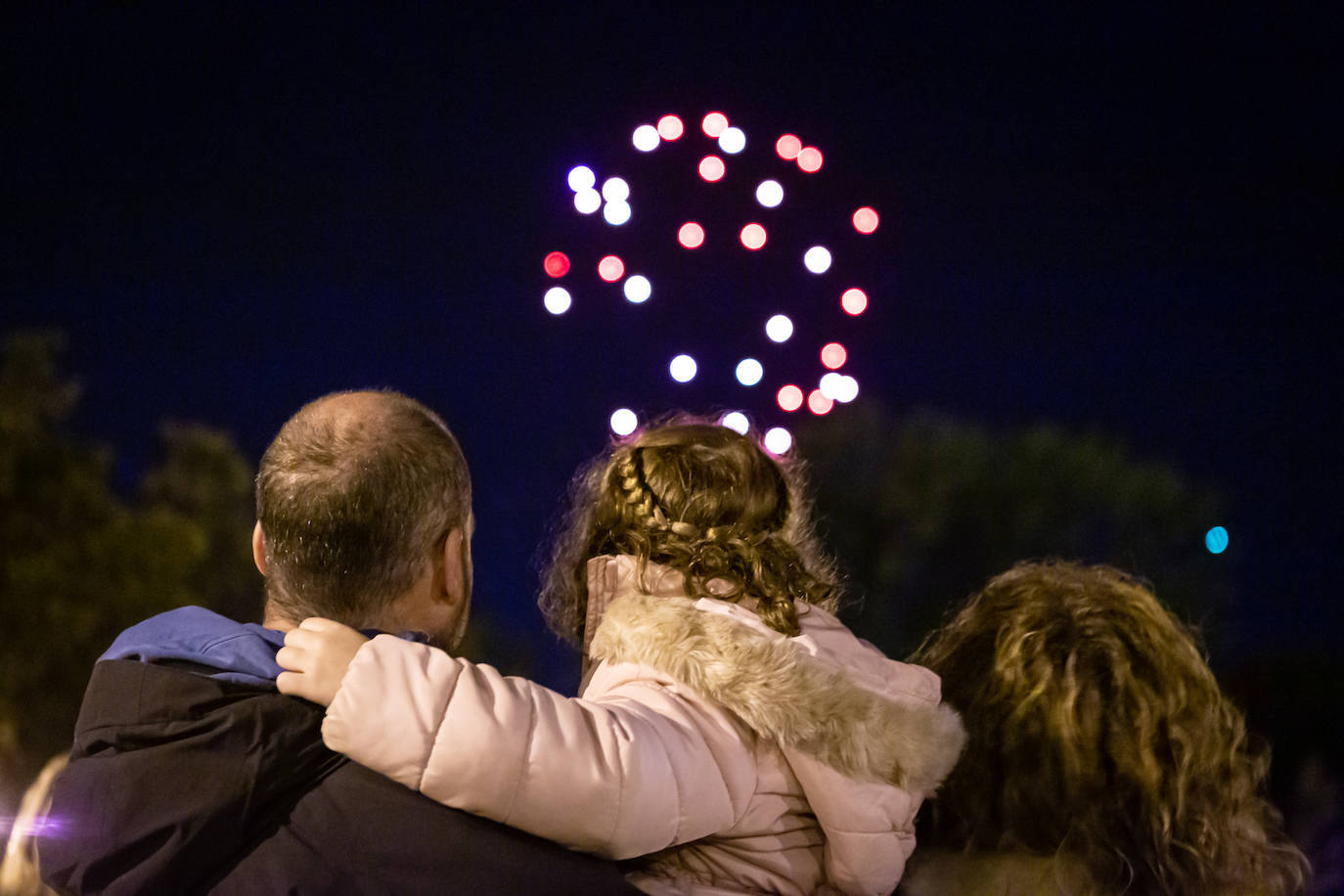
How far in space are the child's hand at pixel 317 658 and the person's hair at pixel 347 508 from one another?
116 mm

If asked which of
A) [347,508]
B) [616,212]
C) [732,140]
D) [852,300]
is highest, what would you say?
[732,140]

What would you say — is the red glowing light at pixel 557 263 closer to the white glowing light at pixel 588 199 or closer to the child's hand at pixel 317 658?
the white glowing light at pixel 588 199

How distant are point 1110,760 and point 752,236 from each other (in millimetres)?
2113

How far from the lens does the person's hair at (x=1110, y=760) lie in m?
1.75

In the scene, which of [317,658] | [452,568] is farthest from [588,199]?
[317,658]

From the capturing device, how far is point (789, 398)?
3.19 m

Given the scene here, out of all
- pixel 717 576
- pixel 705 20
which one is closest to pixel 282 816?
pixel 717 576

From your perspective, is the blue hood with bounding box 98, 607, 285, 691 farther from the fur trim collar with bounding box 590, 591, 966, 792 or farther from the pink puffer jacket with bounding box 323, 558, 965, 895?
the fur trim collar with bounding box 590, 591, 966, 792

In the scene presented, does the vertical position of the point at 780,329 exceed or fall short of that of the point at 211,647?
it exceeds it

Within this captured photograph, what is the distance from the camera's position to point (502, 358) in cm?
516

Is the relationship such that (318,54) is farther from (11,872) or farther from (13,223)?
(11,872)

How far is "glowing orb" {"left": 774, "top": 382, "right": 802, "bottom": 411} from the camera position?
3.16m

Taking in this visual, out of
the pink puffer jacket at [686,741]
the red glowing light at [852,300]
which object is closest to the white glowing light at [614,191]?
the red glowing light at [852,300]

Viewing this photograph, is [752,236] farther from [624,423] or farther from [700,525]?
[700,525]
